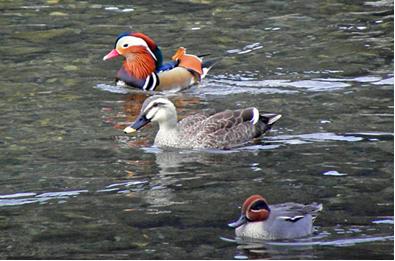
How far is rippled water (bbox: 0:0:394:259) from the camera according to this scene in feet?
38.7

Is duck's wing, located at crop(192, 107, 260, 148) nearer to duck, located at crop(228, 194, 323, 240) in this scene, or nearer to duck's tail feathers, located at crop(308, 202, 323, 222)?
duck's tail feathers, located at crop(308, 202, 323, 222)

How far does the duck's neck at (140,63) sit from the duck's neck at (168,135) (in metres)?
3.84

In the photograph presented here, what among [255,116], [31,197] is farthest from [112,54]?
[31,197]

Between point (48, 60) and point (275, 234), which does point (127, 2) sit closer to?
point (48, 60)

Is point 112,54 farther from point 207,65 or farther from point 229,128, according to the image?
point 229,128

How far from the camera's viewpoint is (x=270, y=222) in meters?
11.5

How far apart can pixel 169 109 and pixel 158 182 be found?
2023 millimetres

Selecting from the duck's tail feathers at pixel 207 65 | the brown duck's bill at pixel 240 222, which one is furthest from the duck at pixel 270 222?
the duck's tail feathers at pixel 207 65

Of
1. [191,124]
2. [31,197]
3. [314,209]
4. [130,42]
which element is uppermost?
[130,42]

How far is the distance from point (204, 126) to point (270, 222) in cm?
398

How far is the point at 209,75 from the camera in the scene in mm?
19453

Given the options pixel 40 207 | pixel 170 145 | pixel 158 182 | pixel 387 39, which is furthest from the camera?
pixel 387 39

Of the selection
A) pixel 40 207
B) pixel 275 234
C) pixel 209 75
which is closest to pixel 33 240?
pixel 40 207

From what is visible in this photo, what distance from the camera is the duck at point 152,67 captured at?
62.4 ft
